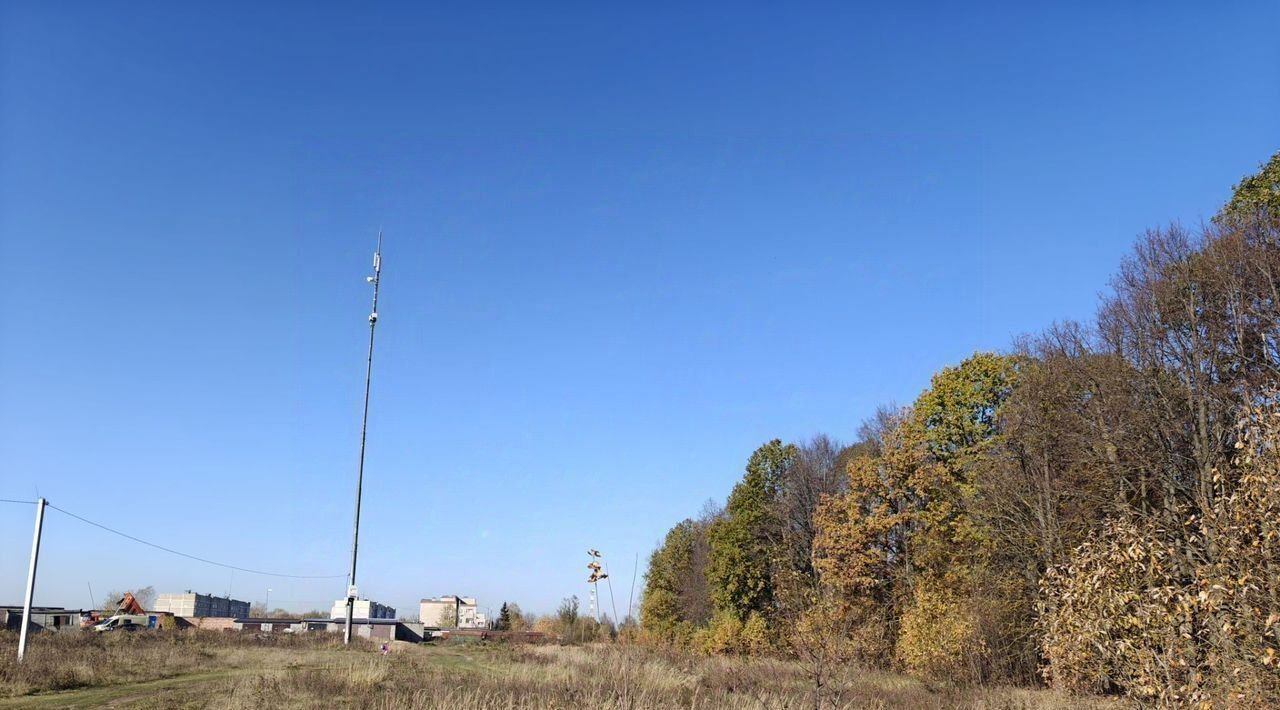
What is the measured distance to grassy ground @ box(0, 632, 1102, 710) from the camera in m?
15.9

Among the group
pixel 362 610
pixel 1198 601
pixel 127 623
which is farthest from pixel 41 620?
pixel 1198 601

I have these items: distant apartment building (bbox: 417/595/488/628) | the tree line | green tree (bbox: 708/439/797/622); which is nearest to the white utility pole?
the tree line

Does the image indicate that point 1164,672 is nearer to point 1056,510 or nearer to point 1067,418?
point 1067,418

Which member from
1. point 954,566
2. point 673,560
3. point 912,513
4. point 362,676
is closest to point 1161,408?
point 954,566

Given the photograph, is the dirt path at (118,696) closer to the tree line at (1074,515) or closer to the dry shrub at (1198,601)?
the tree line at (1074,515)

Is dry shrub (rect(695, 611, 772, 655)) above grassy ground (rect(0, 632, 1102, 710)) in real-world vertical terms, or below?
below

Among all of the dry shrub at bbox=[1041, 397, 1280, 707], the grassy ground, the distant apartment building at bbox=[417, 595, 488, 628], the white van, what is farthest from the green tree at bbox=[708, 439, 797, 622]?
the distant apartment building at bbox=[417, 595, 488, 628]

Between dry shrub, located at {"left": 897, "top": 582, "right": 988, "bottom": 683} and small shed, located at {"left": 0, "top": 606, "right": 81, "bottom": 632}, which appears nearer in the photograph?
dry shrub, located at {"left": 897, "top": 582, "right": 988, "bottom": 683}

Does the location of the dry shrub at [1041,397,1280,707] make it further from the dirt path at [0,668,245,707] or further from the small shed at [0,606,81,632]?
the small shed at [0,606,81,632]

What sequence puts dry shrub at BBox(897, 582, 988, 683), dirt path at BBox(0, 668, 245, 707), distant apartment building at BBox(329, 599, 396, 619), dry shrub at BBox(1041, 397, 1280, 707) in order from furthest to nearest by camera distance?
1. distant apartment building at BBox(329, 599, 396, 619)
2. dry shrub at BBox(897, 582, 988, 683)
3. dirt path at BBox(0, 668, 245, 707)
4. dry shrub at BBox(1041, 397, 1280, 707)

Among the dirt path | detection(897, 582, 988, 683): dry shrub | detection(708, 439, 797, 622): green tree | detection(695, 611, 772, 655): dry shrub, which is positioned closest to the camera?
the dirt path

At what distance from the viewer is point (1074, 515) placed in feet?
98.9

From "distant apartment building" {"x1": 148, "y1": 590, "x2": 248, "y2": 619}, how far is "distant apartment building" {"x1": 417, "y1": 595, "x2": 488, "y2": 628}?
1140 inches

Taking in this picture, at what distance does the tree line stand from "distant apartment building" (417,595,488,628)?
258 ft
